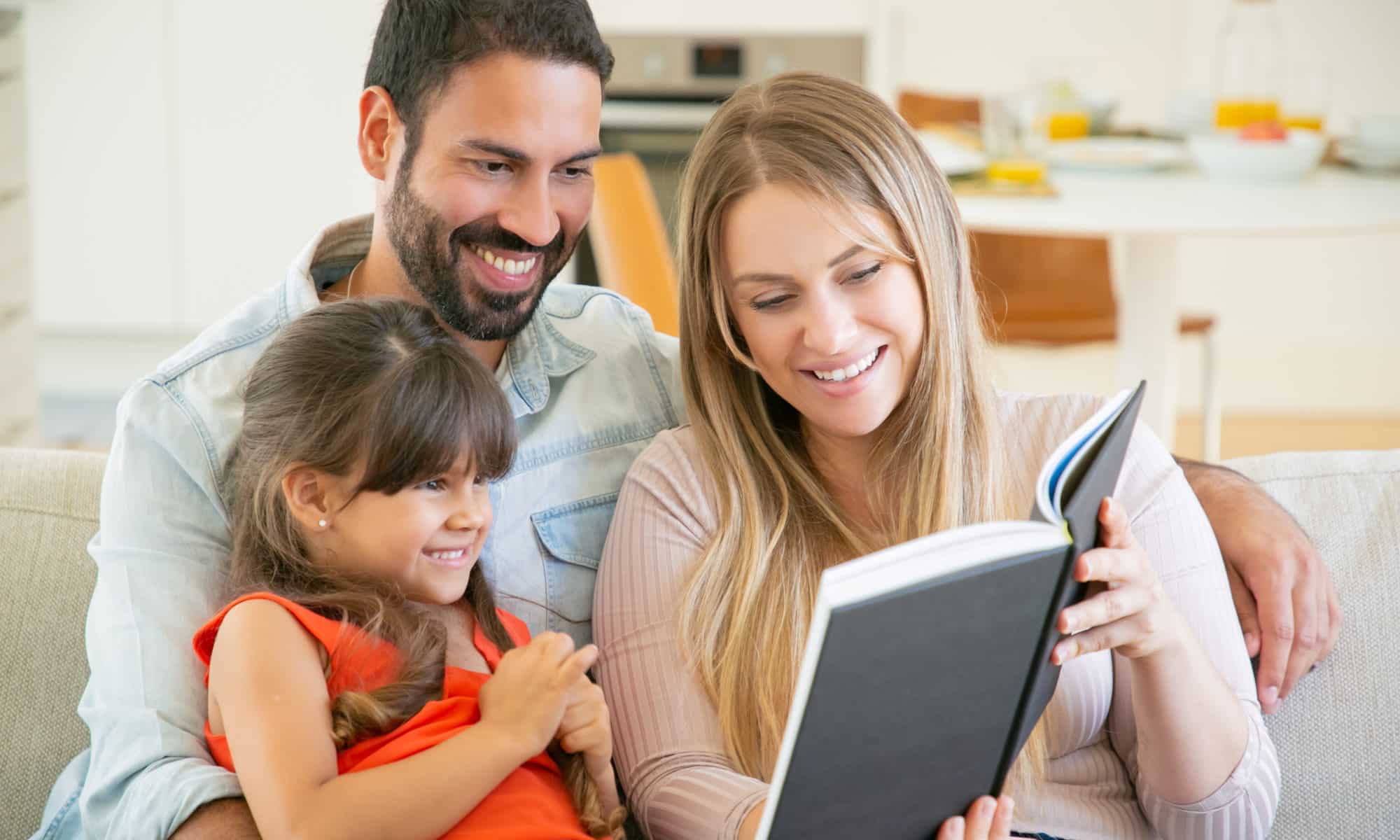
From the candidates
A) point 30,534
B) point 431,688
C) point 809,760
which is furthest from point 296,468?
point 809,760

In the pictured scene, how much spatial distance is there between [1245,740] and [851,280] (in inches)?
21.2

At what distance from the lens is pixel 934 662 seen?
36.4 inches

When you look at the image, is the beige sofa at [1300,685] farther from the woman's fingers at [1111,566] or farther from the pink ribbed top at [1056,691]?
the woman's fingers at [1111,566]

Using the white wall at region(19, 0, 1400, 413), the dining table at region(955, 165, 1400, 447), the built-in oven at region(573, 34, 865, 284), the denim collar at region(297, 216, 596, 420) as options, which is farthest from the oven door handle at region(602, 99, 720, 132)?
the denim collar at region(297, 216, 596, 420)

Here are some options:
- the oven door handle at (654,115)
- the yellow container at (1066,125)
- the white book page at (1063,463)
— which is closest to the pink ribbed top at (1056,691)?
the white book page at (1063,463)

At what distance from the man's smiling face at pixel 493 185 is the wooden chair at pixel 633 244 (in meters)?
1.10

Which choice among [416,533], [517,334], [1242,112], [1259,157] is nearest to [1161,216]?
[1259,157]

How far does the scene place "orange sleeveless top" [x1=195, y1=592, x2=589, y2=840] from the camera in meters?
1.16

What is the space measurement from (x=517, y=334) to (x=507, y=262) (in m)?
0.09

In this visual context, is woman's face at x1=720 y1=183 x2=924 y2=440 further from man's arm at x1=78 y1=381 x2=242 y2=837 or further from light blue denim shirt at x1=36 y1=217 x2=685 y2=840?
man's arm at x1=78 y1=381 x2=242 y2=837

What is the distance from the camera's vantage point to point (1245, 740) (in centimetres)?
125

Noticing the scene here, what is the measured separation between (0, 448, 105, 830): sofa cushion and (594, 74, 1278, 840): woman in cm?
55

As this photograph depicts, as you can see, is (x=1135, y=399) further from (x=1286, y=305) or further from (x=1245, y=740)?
(x=1286, y=305)

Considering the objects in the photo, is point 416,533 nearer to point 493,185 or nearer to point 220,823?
point 220,823
